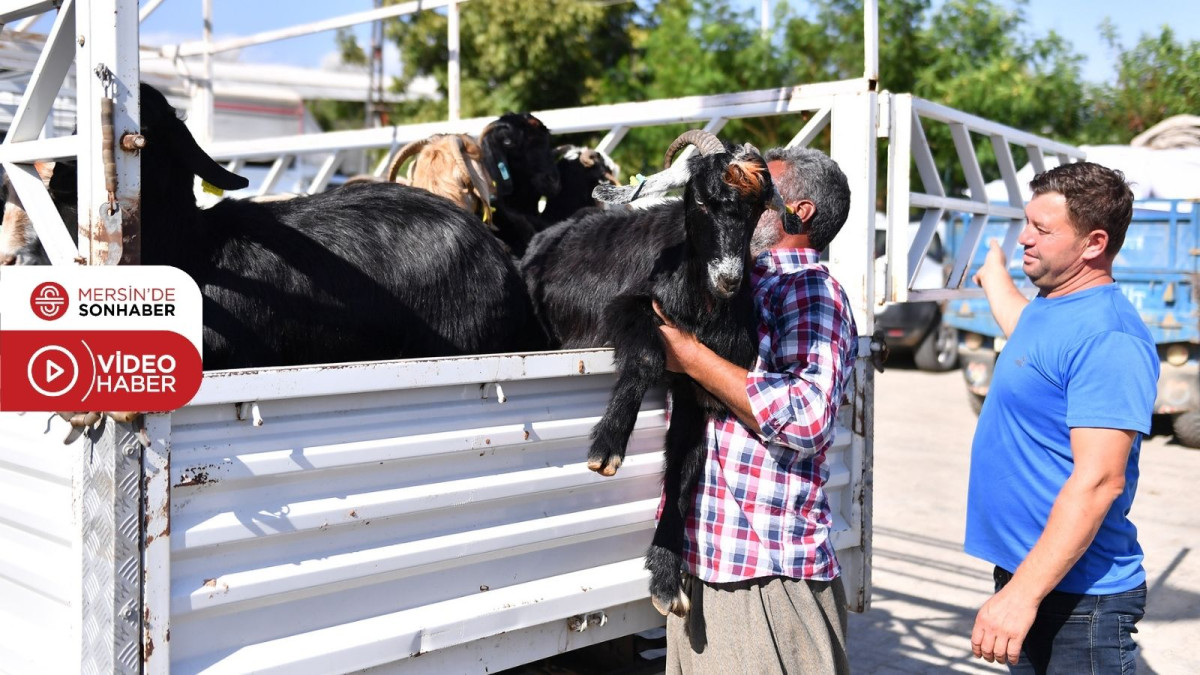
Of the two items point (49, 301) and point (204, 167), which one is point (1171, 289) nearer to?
point (204, 167)

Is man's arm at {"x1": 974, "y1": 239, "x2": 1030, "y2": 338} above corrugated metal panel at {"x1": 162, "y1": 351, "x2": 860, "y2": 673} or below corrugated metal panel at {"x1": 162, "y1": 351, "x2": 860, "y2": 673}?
above

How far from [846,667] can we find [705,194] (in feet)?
4.59

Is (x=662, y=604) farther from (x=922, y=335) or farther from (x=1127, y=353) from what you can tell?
(x=922, y=335)

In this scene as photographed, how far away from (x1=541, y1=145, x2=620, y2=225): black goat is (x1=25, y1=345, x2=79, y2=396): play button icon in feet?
10.7

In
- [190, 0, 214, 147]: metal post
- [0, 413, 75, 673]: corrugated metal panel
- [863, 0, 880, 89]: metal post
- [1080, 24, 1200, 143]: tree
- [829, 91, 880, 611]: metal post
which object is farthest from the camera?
[1080, 24, 1200, 143]: tree

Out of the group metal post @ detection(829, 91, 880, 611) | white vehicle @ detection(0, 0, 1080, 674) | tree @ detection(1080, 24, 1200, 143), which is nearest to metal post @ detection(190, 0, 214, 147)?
white vehicle @ detection(0, 0, 1080, 674)

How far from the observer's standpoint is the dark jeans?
109 inches

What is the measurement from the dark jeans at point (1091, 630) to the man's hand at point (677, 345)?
1168 millimetres

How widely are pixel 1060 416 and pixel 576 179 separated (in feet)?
9.68

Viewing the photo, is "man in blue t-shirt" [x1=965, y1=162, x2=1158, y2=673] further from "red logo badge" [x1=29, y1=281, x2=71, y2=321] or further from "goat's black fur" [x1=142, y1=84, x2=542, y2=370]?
Answer: "red logo badge" [x1=29, y1=281, x2=71, y2=321]

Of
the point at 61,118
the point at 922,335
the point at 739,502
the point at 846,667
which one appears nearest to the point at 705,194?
the point at 739,502

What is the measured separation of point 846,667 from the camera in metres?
3.01

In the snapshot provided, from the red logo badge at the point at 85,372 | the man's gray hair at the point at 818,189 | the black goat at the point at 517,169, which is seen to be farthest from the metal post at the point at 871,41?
the red logo badge at the point at 85,372

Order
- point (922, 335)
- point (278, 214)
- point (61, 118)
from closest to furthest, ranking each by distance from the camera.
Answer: point (278, 214), point (61, 118), point (922, 335)
